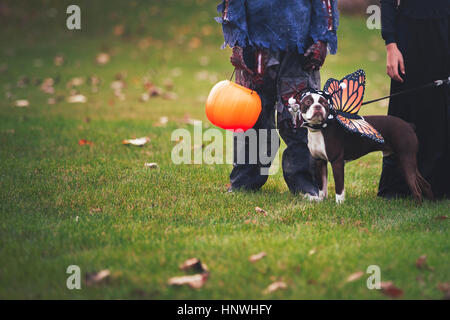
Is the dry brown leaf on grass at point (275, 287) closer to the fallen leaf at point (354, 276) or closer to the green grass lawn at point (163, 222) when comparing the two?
the green grass lawn at point (163, 222)

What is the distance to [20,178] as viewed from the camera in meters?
4.82

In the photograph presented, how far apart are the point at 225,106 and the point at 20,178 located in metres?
1.98

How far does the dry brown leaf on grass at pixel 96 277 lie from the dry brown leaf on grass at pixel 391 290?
58.4 inches

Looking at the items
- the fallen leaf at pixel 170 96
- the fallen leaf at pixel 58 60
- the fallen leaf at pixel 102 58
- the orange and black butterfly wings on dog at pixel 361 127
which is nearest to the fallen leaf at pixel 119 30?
the fallen leaf at pixel 102 58

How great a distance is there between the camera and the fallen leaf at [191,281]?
2.92 meters

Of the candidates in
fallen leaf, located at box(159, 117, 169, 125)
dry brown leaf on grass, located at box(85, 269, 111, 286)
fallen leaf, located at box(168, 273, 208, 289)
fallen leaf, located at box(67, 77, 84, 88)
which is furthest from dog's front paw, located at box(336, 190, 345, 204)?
fallen leaf, located at box(67, 77, 84, 88)

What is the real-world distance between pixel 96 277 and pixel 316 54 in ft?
7.89

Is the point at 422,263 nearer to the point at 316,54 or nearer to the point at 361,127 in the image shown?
the point at 361,127

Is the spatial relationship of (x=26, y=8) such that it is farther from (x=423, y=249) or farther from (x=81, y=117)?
(x=423, y=249)

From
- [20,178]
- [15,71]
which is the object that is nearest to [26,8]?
[15,71]

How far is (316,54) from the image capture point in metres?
4.28

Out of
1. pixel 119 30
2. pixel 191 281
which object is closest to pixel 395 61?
pixel 191 281

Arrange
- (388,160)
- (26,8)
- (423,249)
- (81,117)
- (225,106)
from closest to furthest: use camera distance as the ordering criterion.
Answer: (423,249), (225,106), (388,160), (81,117), (26,8)

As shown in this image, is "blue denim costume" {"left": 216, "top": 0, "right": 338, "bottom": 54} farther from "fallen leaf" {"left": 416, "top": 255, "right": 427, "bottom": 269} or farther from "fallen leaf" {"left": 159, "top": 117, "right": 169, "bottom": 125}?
"fallen leaf" {"left": 159, "top": 117, "right": 169, "bottom": 125}
